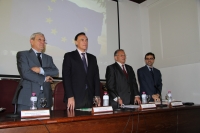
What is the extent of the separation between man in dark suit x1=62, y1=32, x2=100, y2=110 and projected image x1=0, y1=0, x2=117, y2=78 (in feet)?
3.88

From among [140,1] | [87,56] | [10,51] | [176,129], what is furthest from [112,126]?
[140,1]

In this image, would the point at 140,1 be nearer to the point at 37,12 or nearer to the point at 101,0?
the point at 101,0

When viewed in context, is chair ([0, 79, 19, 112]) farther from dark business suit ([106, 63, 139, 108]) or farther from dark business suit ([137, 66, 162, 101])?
dark business suit ([137, 66, 162, 101])

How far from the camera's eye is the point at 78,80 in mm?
2018

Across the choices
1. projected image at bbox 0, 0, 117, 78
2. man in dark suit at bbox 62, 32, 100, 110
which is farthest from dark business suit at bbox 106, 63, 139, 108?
projected image at bbox 0, 0, 117, 78

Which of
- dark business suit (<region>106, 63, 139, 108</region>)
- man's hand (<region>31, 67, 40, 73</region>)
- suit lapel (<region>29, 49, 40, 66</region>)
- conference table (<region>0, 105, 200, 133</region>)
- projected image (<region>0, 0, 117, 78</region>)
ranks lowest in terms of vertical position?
conference table (<region>0, 105, 200, 133</region>)

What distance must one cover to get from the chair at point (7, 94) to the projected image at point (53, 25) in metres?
0.30

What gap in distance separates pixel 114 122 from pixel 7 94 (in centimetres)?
173

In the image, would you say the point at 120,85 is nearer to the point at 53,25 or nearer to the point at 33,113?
the point at 33,113

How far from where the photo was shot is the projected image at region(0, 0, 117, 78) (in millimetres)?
2758

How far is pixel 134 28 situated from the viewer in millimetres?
4531

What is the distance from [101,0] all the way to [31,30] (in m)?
1.80

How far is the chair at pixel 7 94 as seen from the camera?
2.38m

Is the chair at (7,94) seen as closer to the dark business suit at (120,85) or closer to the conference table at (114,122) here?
the conference table at (114,122)
